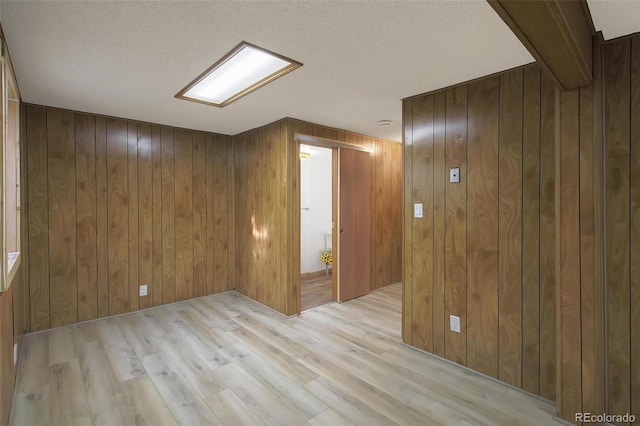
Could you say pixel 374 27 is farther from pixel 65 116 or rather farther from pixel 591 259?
pixel 65 116

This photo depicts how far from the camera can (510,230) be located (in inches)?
90.0

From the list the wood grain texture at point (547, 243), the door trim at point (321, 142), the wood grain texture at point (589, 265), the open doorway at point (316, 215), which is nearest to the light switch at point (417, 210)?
→ the wood grain texture at point (547, 243)

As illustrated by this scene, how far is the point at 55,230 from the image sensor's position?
328 centimetres

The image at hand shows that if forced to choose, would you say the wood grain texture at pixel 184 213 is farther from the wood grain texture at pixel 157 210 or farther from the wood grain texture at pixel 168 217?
the wood grain texture at pixel 157 210

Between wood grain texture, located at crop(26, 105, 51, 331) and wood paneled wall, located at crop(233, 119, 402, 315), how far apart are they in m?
2.15

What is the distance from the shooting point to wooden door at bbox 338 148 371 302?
4.17 meters

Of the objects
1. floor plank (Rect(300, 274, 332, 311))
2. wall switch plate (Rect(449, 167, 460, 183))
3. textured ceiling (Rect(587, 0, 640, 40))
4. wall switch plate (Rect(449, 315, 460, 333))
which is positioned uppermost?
textured ceiling (Rect(587, 0, 640, 40))

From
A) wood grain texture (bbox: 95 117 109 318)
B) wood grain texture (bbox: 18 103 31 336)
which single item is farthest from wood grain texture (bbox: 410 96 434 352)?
wood grain texture (bbox: 18 103 31 336)

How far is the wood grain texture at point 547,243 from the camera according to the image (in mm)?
2094

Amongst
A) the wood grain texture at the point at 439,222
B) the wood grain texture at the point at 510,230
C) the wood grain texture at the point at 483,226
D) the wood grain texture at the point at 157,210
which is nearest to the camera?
the wood grain texture at the point at 510,230

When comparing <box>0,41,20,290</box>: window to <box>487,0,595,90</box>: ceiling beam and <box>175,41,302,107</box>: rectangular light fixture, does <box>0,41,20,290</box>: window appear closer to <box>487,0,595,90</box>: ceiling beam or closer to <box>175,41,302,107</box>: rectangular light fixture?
<box>175,41,302,107</box>: rectangular light fixture

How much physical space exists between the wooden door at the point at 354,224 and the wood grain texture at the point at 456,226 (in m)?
1.71

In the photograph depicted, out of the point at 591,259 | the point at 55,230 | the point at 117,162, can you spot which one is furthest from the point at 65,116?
the point at 591,259

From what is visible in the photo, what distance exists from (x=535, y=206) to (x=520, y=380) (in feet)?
4.15
